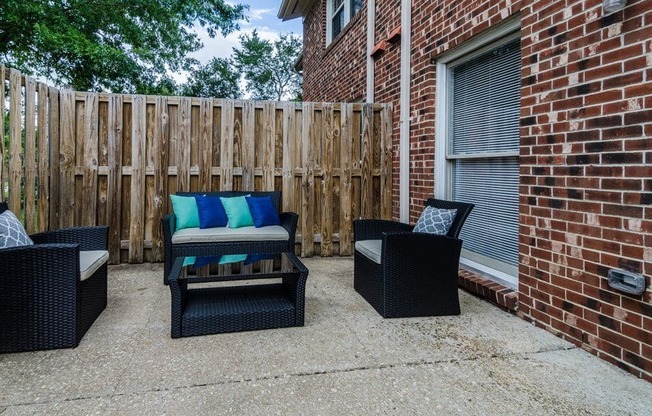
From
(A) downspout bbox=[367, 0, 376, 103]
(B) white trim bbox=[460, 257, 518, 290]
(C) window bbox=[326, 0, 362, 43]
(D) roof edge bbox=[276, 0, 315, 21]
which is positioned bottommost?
(B) white trim bbox=[460, 257, 518, 290]

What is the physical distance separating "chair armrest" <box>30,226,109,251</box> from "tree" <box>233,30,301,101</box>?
67.7ft

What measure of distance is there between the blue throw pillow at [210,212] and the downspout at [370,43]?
2.67m

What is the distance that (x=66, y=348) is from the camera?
2260 millimetres

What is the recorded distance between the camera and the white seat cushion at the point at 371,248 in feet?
9.66

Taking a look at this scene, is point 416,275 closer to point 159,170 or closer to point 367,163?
point 367,163

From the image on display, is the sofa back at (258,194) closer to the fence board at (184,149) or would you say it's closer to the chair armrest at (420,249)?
the fence board at (184,149)

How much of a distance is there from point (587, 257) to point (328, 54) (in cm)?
637

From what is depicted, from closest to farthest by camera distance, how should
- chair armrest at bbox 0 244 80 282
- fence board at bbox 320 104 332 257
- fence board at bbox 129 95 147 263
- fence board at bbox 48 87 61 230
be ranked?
1. chair armrest at bbox 0 244 80 282
2. fence board at bbox 48 87 61 230
3. fence board at bbox 129 95 147 263
4. fence board at bbox 320 104 332 257

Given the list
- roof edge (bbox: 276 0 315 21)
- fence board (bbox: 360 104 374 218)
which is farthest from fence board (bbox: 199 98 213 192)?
roof edge (bbox: 276 0 315 21)

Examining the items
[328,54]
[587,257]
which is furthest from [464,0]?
[328,54]

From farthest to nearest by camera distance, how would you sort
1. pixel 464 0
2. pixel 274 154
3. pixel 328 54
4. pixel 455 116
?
pixel 328 54
pixel 274 154
pixel 455 116
pixel 464 0

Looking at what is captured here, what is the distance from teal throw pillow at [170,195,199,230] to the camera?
12.3 feet

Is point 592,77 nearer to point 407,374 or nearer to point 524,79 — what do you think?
point 524,79

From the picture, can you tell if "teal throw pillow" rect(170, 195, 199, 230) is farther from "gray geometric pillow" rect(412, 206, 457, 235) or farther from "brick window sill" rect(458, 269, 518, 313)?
"brick window sill" rect(458, 269, 518, 313)
